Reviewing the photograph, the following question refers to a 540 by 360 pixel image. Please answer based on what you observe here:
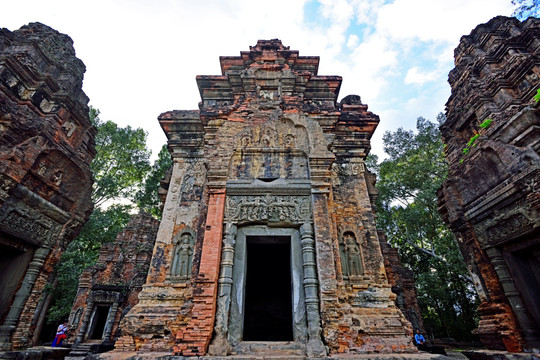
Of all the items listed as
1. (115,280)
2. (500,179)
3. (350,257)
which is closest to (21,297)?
(115,280)

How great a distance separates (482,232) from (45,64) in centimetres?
1421

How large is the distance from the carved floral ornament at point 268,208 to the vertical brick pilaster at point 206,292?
0.25 m

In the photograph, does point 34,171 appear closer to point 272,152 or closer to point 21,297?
point 21,297

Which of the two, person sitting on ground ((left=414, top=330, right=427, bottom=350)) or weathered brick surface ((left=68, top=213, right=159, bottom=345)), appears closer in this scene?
person sitting on ground ((left=414, top=330, right=427, bottom=350))

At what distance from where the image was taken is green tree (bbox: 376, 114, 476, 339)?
718 inches

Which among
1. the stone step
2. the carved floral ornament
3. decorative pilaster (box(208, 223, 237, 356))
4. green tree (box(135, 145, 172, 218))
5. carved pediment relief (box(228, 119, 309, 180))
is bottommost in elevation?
the stone step

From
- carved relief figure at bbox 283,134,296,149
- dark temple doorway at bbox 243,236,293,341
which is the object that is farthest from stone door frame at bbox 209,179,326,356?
dark temple doorway at bbox 243,236,293,341

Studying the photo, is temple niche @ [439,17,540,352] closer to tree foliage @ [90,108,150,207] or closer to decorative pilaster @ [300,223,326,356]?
decorative pilaster @ [300,223,326,356]

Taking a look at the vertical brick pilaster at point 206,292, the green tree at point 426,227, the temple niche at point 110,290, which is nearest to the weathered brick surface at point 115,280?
the temple niche at point 110,290

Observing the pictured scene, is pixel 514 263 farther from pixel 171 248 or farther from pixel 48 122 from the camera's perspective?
pixel 48 122

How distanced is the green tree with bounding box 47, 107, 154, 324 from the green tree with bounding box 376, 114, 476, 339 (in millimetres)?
18666

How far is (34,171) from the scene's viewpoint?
24.1 feet

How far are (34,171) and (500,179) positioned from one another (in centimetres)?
1217

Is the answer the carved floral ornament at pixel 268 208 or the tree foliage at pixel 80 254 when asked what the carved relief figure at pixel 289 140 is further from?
the tree foliage at pixel 80 254
